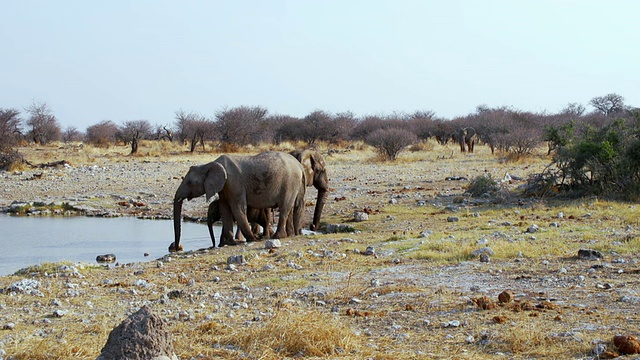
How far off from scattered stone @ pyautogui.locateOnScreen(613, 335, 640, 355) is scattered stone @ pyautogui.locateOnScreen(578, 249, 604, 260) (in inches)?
171

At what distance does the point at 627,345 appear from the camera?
632 cm

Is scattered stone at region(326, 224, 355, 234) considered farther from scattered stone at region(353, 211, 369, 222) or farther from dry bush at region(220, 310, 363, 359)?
dry bush at region(220, 310, 363, 359)

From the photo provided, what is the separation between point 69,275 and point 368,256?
4340 millimetres

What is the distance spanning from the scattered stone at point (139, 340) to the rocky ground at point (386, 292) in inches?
30.0

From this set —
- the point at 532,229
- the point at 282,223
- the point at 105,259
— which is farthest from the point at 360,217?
the point at 105,259

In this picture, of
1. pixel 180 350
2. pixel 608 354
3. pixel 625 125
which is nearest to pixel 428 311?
pixel 608 354

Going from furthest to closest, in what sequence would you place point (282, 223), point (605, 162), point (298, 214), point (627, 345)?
point (605, 162) < point (298, 214) < point (282, 223) < point (627, 345)

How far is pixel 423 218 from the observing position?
1747cm

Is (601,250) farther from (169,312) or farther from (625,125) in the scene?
(625,125)

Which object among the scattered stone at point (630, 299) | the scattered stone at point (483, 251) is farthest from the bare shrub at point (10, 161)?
the scattered stone at point (630, 299)

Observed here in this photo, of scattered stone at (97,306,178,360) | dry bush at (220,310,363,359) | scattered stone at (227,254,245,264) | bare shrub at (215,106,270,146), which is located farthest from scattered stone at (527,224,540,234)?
bare shrub at (215,106,270,146)

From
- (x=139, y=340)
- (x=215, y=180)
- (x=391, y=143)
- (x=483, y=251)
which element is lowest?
(x=483, y=251)

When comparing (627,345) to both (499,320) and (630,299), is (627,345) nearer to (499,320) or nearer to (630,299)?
(499,320)

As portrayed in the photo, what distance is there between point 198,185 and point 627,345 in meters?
10.2
